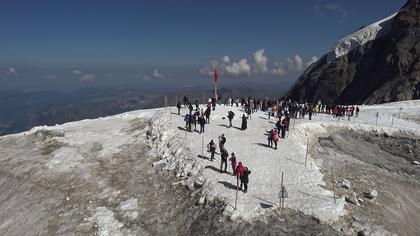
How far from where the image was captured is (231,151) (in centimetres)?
3331

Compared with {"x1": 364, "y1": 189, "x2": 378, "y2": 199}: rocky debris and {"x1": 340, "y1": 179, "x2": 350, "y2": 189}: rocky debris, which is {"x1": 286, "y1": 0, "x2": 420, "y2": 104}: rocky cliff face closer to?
{"x1": 340, "y1": 179, "x2": 350, "y2": 189}: rocky debris

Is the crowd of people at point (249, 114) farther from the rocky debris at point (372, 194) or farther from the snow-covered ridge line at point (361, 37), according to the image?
the snow-covered ridge line at point (361, 37)

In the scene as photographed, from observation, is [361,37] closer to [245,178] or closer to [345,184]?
[345,184]

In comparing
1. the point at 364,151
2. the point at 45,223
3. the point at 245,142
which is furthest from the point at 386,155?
the point at 45,223

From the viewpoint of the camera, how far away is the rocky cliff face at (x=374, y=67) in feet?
347

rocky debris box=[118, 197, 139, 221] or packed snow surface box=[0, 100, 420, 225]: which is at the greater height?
packed snow surface box=[0, 100, 420, 225]

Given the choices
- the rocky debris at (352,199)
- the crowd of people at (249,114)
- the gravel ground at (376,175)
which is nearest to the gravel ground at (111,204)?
the gravel ground at (376,175)

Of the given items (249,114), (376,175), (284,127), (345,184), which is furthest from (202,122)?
(376,175)

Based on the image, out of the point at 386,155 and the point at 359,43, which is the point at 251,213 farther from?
the point at 359,43

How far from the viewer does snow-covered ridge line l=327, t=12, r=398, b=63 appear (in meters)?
140

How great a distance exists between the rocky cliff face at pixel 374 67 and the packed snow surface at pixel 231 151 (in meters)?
57.2

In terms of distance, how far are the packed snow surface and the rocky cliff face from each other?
2253 inches

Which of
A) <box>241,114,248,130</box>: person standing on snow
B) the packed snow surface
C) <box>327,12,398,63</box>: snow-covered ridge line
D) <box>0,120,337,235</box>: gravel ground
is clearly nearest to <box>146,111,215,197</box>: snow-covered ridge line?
the packed snow surface

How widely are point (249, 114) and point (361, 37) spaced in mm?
115879
